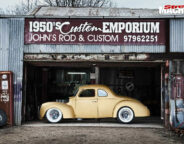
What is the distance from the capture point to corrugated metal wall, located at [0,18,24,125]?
10.8m

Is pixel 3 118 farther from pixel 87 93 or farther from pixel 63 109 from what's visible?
pixel 87 93

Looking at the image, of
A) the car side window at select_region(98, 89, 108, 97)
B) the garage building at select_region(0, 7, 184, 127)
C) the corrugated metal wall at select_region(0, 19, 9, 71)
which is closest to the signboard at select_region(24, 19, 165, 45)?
the garage building at select_region(0, 7, 184, 127)

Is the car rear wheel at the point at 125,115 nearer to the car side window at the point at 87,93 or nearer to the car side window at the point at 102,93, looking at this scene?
the car side window at the point at 102,93

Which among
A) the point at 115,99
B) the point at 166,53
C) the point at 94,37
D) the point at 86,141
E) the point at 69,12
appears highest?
the point at 69,12

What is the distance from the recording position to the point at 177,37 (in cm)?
1056

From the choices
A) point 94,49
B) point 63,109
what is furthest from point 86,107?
point 94,49

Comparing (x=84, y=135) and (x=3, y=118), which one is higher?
(x=3, y=118)

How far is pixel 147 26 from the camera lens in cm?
1082

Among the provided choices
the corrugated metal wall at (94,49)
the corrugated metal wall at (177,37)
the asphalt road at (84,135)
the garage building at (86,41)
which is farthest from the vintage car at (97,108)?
the corrugated metal wall at (177,37)

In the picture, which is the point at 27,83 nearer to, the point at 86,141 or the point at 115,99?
the point at 115,99

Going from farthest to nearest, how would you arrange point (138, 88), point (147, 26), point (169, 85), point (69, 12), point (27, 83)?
point (138, 88)
point (69, 12)
point (27, 83)
point (147, 26)
point (169, 85)

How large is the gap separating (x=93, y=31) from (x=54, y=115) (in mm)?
3814

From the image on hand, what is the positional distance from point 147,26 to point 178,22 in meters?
1.22

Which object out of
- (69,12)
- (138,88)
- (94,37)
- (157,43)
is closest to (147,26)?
(157,43)
